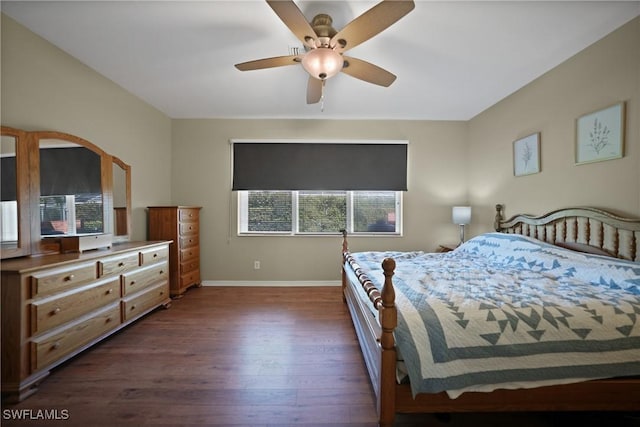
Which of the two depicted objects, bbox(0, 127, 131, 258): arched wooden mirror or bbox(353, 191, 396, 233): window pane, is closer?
bbox(0, 127, 131, 258): arched wooden mirror

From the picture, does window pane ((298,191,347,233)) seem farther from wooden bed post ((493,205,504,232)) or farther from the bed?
the bed

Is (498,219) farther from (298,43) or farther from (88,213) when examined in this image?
(88,213)

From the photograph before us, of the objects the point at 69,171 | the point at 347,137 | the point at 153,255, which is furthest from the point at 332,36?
the point at 153,255

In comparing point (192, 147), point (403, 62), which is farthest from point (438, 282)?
point (192, 147)

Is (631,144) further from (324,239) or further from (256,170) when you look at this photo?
(256,170)

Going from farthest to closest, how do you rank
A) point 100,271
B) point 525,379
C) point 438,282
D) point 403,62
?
point 403,62 < point 100,271 < point 438,282 < point 525,379

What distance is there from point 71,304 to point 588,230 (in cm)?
409

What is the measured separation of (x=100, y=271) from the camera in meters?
2.03

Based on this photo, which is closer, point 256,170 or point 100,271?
point 100,271

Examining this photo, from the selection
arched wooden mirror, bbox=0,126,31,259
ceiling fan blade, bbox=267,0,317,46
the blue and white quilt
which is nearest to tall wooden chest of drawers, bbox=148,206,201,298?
arched wooden mirror, bbox=0,126,31,259

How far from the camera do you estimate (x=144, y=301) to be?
2.54 m

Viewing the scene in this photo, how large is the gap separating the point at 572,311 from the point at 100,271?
3199 mm

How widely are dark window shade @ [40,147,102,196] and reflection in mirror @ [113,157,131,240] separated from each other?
0.71 ft

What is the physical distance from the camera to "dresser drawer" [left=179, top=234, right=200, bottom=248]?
325 centimetres
